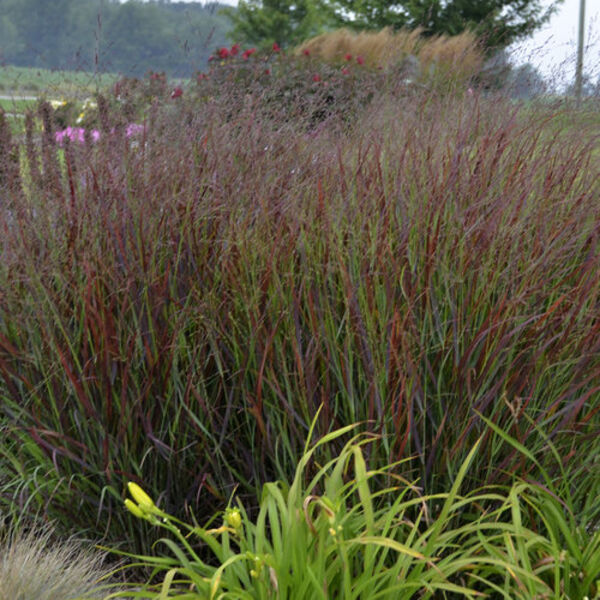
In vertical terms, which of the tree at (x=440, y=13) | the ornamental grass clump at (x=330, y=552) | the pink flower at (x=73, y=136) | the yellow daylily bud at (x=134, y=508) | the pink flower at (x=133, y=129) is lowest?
the ornamental grass clump at (x=330, y=552)

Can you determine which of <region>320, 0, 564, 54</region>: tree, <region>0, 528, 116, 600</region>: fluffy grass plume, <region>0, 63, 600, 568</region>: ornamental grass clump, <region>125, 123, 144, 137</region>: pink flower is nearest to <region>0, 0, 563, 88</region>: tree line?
<region>125, 123, 144, 137</region>: pink flower

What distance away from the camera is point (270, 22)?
26625mm

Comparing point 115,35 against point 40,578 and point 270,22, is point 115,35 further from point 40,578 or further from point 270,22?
point 270,22

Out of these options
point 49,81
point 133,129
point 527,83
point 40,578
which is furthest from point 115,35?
point 40,578

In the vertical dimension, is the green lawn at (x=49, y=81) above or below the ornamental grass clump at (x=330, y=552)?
above

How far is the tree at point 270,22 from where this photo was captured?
26.6 metres

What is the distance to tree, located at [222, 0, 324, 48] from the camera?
26641mm

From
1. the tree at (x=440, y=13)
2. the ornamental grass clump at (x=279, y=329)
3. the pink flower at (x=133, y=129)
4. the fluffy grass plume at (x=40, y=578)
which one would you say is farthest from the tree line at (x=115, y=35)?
the tree at (x=440, y=13)

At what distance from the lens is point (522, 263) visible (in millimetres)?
2281

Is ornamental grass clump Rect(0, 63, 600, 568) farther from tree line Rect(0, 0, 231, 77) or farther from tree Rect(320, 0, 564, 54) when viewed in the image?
tree Rect(320, 0, 564, 54)

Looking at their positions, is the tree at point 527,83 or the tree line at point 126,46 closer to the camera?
the tree line at point 126,46

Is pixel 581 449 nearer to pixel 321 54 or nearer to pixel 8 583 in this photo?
pixel 8 583

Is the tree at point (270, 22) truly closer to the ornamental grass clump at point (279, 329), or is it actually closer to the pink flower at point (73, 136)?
the pink flower at point (73, 136)

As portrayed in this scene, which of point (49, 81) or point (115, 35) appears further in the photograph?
point (115, 35)
